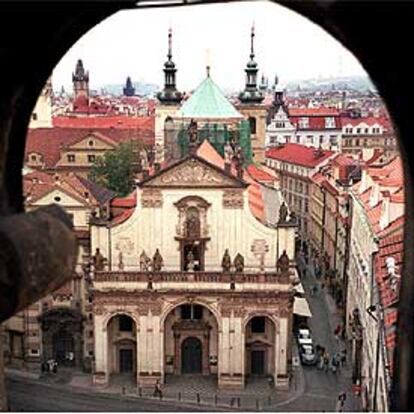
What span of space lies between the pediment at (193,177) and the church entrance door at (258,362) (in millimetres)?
6701

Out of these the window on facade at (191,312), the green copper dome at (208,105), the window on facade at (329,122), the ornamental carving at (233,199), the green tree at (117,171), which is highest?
the window on facade at (329,122)

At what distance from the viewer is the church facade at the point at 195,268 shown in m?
29.1

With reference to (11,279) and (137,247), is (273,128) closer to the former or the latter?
(137,247)

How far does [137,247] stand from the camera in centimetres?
2956

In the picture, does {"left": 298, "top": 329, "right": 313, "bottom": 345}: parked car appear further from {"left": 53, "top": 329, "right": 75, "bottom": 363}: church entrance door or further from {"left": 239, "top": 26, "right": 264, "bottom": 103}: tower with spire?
{"left": 239, "top": 26, "right": 264, "bottom": 103}: tower with spire

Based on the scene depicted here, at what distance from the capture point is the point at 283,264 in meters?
29.1

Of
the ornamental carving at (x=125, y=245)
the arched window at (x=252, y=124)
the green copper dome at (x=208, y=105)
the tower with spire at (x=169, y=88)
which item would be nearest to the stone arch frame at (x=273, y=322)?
the ornamental carving at (x=125, y=245)

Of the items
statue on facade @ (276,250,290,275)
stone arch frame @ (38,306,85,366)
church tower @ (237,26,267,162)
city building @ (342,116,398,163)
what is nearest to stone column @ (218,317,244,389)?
statue on facade @ (276,250,290,275)

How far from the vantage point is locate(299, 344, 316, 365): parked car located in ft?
102

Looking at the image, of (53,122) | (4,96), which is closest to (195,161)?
(4,96)

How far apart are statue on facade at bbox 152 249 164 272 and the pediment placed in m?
2.55

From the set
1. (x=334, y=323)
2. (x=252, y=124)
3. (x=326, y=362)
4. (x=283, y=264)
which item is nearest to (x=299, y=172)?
(x=252, y=124)

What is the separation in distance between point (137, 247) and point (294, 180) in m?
30.4

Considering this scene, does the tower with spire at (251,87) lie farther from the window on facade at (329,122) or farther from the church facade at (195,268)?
the window on facade at (329,122)
